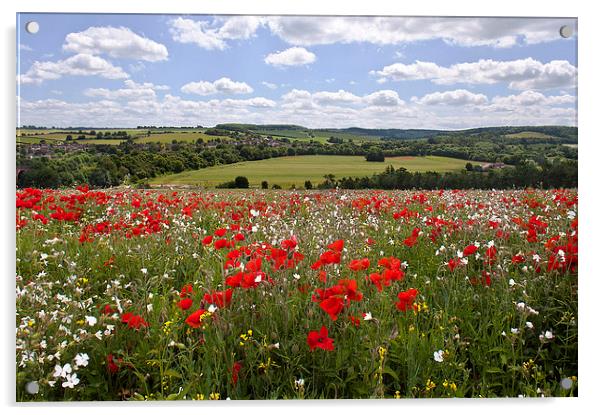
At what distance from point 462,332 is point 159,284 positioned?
221 cm

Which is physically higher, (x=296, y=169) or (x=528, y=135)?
(x=528, y=135)

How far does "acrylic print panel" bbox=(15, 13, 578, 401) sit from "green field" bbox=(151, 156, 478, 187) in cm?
1

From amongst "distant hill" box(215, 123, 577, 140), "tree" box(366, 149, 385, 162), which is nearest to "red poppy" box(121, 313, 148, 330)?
"distant hill" box(215, 123, 577, 140)

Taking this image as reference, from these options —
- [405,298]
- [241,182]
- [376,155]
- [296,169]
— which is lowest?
[405,298]

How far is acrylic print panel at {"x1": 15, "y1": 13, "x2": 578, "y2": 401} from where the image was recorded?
3611mm

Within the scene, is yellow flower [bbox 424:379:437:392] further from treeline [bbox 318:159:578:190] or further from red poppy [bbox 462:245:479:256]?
treeline [bbox 318:159:578:190]

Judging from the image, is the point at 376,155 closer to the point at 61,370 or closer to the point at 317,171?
the point at 317,171

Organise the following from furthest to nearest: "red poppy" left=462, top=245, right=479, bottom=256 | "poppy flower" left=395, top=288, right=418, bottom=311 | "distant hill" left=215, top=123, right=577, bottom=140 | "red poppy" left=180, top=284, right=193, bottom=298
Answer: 1. "distant hill" left=215, top=123, right=577, bottom=140
2. "red poppy" left=462, top=245, right=479, bottom=256
3. "red poppy" left=180, top=284, right=193, bottom=298
4. "poppy flower" left=395, top=288, right=418, bottom=311

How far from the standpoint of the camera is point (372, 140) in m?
4.35
